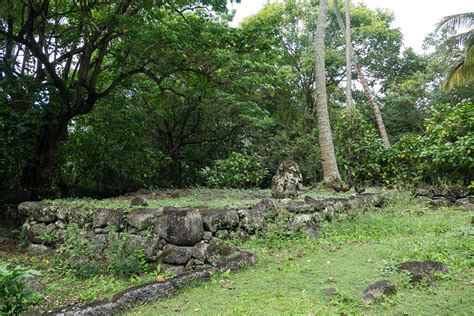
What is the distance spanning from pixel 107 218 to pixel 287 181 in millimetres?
4074

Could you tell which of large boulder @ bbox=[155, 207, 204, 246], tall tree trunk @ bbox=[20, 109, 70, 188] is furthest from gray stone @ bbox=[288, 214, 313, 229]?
tall tree trunk @ bbox=[20, 109, 70, 188]

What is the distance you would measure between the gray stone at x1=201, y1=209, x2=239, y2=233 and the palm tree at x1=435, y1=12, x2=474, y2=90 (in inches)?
389

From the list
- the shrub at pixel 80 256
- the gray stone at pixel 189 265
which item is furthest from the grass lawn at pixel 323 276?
the gray stone at pixel 189 265

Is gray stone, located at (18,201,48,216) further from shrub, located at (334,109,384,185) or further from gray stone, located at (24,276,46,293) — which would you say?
shrub, located at (334,109,384,185)

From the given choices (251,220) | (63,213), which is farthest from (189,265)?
(63,213)

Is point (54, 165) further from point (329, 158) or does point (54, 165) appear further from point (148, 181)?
point (329, 158)

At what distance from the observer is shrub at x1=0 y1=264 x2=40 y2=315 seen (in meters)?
3.30

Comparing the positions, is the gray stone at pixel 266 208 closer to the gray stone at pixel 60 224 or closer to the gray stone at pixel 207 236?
the gray stone at pixel 207 236

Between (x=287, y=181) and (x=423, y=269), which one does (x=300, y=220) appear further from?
(x=423, y=269)

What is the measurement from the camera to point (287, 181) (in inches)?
337

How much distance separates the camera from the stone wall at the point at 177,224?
546 centimetres

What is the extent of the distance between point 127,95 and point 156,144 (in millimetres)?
2766

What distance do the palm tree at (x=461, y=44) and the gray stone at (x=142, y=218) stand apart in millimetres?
11021

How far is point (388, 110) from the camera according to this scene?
19125 mm
